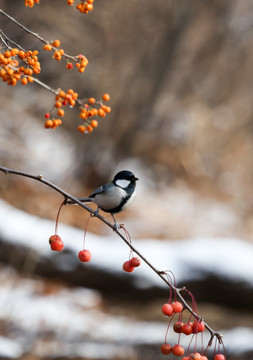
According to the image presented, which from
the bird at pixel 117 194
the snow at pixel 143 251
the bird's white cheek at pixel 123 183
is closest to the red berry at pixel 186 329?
the bird at pixel 117 194

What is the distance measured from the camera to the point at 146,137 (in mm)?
7207

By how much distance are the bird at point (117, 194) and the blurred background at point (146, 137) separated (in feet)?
7.71

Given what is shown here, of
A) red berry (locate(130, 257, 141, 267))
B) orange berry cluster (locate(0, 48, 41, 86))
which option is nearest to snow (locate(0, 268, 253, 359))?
red berry (locate(130, 257, 141, 267))

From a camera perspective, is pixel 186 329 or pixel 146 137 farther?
pixel 146 137

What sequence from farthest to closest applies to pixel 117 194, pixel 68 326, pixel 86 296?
pixel 86 296
pixel 68 326
pixel 117 194

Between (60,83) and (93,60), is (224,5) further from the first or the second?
(60,83)

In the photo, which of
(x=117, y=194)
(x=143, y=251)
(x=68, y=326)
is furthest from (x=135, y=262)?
(x=143, y=251)

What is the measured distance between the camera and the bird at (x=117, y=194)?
183 cm

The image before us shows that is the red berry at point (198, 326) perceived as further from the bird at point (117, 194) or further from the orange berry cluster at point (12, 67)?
the orange berry cluster at point (12, 67)

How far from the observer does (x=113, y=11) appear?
20.1 feet

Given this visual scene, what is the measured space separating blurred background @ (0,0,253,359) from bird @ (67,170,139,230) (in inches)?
92.6

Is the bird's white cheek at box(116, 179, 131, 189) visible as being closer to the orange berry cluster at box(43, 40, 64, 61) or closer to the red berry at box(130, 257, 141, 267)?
the red berry at box(130, 257, 141, 267)

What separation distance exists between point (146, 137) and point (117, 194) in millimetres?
5427

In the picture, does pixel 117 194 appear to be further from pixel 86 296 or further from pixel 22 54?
pixel 86 296
